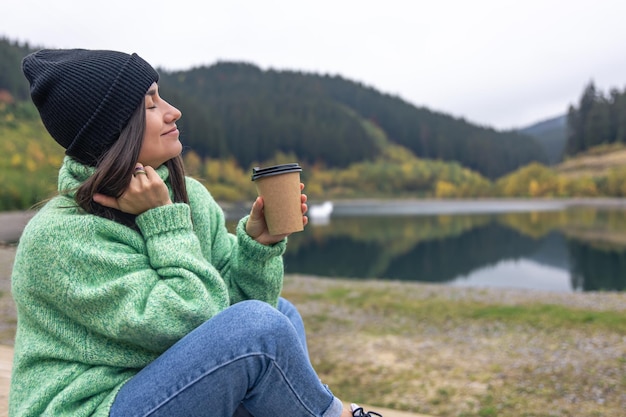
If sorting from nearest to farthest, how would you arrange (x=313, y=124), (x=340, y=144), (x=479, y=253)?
(x=479, y=253) < (x=313, y=124) < (x=340, y=144)

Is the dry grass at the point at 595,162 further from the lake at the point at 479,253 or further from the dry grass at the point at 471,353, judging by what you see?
the dry grass at the point at 471,353

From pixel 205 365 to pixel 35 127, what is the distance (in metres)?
66.2

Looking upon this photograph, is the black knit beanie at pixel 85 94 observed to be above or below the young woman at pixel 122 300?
above

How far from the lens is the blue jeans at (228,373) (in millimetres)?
1247

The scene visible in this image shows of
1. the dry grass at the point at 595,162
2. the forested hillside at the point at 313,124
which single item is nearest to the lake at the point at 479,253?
the dry grass at the point at 595,162

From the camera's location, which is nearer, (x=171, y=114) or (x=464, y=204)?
(x=171, y=114)

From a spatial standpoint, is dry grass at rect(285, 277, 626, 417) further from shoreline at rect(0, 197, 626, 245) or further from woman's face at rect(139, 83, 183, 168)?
shoreline at rect(0, 197, 626, 245)

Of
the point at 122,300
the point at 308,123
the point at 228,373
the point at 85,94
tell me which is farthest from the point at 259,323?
the point at 308,123

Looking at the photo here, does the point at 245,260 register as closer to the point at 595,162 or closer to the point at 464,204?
the point at 464,204

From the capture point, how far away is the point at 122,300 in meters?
1.25

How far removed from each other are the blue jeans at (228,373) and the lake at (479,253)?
49.8ft

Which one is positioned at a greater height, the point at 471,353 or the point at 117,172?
the point at 117,172

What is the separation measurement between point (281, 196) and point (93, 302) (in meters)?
0.63

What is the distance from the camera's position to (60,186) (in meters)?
1.42
